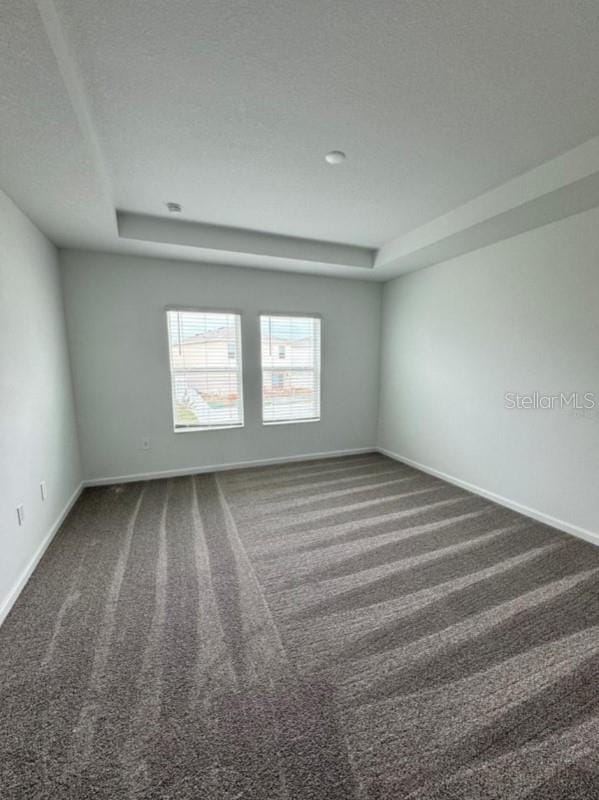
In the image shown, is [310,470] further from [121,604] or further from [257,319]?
[121,604]

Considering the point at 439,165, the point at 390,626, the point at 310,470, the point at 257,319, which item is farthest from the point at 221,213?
the point at 390,626

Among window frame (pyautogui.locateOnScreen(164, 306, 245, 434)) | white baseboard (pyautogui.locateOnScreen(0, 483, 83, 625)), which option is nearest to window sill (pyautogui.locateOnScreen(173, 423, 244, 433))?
window frame (pyautogui.locateOnScreen(164, 306, 245, 434))

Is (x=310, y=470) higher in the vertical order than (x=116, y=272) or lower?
lower

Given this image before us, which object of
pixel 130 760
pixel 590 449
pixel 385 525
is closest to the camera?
pixel 130 760

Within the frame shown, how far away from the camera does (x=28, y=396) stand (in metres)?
2.23

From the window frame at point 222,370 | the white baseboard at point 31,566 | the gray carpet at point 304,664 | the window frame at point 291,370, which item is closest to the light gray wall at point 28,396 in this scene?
the white baseboard at point 31,566

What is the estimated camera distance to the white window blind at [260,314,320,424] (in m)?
3.98

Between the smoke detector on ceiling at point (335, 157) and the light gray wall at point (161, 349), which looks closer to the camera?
the smoke detector on ceiling at point (335, 157)

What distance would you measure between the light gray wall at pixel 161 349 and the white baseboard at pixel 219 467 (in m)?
0.05

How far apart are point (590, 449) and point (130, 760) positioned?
3.18 m

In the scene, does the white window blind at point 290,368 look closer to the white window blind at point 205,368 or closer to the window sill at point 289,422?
the window sill at point 289,422

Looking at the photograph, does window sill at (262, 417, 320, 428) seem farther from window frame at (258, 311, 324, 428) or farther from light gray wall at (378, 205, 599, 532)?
light gray wall at (378, 205, 599, 532)

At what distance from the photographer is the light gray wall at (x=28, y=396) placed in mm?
1888

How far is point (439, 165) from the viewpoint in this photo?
208 centimetres
